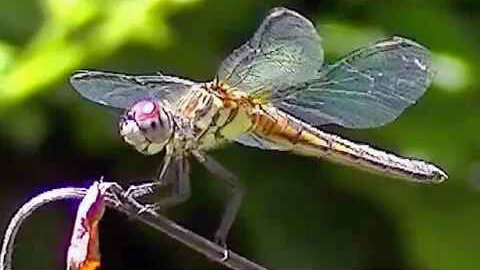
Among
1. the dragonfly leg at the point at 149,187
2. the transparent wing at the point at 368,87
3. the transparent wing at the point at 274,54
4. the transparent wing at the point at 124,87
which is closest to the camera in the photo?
the dragonfly leg at the point at 149,187

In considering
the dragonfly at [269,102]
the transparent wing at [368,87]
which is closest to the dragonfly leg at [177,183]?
the dragonfly at [269,102]

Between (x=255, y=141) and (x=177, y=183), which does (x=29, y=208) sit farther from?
(x=255, y=141)

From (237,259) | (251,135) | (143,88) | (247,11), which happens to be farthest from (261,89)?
(247,11)

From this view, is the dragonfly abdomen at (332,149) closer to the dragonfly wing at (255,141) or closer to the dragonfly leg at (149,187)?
the dragonfly wing at (255,141)

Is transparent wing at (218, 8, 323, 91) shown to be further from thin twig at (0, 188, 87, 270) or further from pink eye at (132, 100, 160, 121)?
thin twig at (0, 188, 87, 270)

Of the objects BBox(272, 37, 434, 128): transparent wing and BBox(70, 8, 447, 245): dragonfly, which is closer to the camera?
BBox(70, 8, 447, 245): dragonfly

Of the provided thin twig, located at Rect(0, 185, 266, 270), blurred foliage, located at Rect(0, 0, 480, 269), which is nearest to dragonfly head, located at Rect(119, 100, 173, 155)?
thin twig, located at Rect(0, 185, 266, 270)

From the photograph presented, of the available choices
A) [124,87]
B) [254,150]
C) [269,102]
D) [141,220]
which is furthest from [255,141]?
[254,150]
